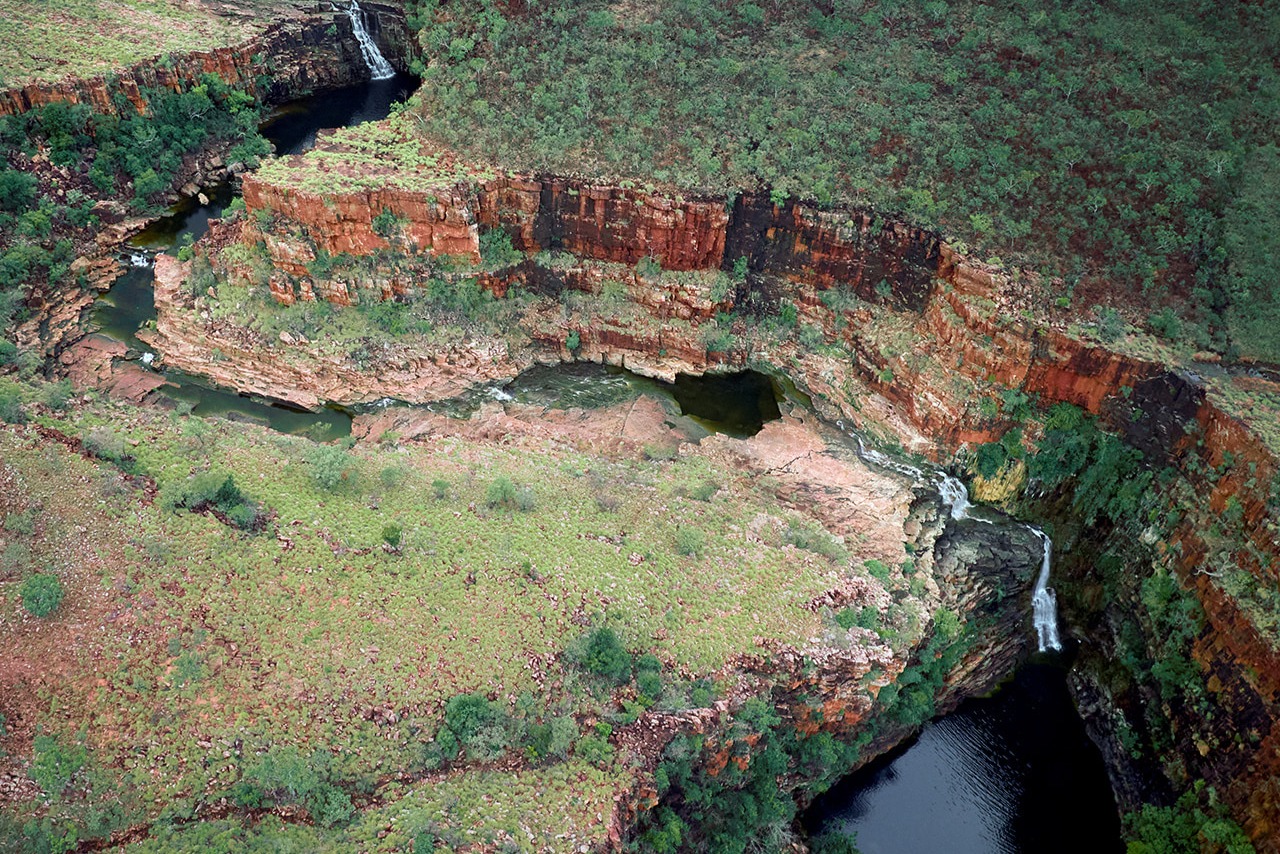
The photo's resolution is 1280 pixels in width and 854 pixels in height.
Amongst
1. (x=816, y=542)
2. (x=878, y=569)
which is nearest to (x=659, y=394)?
(x=816, y=542)

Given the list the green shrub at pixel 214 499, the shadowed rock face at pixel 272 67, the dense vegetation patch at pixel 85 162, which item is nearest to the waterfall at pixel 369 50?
the shadowed rock face at pixel 272 67

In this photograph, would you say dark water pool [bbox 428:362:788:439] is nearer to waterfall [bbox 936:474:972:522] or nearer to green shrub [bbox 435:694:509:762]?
waterfall [bbox 936:474:972:522]

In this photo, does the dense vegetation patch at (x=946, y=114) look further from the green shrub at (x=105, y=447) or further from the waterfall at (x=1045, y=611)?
the green shrub at (x=105, y=447)

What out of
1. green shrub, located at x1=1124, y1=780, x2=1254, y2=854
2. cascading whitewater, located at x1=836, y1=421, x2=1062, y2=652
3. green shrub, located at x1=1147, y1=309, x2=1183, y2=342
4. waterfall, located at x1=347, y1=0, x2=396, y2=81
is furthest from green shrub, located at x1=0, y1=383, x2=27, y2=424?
green shrub, located at x1=1147, y1=309, x2=1183, y2=342

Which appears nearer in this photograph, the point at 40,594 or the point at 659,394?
the point at 40,594

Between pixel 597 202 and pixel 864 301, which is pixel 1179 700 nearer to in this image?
pixel 864 301

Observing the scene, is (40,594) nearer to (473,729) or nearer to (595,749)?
(473,729)

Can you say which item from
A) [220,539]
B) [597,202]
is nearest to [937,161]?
[597,202]
